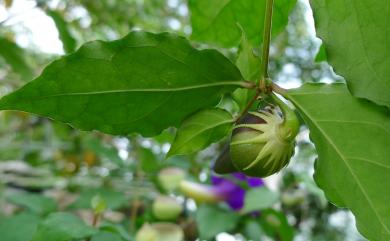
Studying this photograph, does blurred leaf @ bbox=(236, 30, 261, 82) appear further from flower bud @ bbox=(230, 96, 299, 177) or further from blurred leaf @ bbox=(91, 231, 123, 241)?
blurred leaf @ bbox=(91, 231, 123, 241)

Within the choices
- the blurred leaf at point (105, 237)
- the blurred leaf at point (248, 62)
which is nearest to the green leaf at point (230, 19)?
the blurred leaf at point (248, 62)

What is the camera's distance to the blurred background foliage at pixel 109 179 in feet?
3.05

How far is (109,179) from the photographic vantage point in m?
1.21

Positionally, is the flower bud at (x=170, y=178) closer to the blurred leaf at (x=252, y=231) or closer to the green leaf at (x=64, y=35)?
the blurred leaf at (x=252, y=231)

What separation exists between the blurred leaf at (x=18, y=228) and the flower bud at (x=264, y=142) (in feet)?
1.46

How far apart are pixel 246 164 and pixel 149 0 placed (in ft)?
6.19

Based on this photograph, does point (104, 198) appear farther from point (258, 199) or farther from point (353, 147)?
point (353, 147)

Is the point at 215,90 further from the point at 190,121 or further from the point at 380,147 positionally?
the point at 380,147

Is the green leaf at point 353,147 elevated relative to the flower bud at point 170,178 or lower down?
elevated

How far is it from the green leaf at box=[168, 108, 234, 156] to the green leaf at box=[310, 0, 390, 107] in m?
0.11

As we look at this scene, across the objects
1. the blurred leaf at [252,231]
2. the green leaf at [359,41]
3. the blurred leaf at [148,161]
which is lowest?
the blurred leaf at [252,231]

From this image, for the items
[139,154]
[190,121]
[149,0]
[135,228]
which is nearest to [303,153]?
[149,0]

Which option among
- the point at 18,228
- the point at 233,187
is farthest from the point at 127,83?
the point at 233,187

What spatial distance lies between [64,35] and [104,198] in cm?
32
